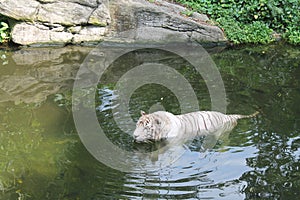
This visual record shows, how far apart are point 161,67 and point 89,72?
2.00 meters

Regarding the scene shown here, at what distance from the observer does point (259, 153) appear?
7293 millimetres

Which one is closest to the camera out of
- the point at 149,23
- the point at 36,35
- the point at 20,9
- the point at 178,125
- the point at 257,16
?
the point at 178,125

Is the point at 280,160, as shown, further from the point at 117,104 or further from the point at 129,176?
the point at 117,104

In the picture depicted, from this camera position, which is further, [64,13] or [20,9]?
[64,13]

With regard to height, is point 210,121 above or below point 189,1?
below

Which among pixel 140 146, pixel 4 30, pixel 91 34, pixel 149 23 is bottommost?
pixel 140 146

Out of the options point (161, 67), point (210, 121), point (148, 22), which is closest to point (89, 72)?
point (161, 67)

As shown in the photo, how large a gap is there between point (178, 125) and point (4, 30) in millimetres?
8195

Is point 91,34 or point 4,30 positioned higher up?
point 91,34

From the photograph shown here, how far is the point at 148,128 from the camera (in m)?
7.35

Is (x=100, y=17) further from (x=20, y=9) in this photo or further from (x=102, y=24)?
(x=20, y=9)

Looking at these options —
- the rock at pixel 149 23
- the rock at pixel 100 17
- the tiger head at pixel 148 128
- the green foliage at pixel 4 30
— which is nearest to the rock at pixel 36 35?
the green foliage at pixel 4 30

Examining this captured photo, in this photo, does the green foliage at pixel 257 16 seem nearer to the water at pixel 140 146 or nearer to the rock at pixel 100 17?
the water at pixel 140 146

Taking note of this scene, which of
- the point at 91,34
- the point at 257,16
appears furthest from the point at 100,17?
the point at 257,16
